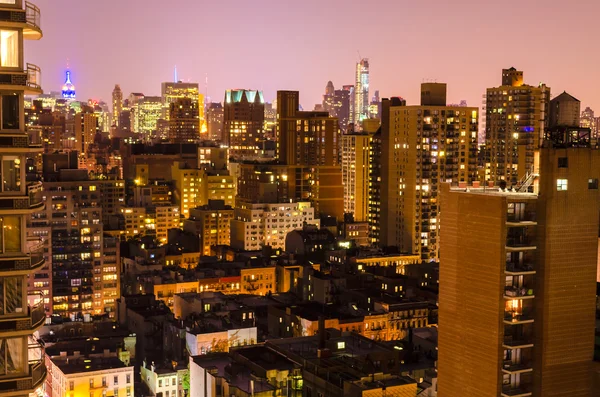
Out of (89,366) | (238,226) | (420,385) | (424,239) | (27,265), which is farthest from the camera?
(238,226)

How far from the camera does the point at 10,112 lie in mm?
12906

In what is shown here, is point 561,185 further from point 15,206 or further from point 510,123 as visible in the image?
point 510,123

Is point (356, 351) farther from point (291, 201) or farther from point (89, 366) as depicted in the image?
point (291, 201)

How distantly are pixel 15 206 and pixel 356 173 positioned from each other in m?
115

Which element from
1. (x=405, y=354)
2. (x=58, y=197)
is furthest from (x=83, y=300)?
(x=405, y=354)

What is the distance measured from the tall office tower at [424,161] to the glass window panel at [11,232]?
276 ft

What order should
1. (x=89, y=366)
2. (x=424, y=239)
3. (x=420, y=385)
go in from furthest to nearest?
(x=424, y=239) → (x=89, y=366) → (x=420, y=385)

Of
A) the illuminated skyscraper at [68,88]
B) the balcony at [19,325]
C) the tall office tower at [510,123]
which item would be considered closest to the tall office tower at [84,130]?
the illuminated skyscraper at [68,88]

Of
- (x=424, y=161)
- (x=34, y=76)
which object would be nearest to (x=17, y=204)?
(x=34, y=76)

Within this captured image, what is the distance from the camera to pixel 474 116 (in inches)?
3824

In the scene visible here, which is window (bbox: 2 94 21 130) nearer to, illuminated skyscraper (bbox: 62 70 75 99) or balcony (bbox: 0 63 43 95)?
balcony (bbox: 0 63 43 95)

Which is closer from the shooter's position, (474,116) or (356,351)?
(356,351)

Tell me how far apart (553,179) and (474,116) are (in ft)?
238

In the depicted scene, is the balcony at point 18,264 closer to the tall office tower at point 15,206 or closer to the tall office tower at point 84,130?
the tall office tower at point 15,206
